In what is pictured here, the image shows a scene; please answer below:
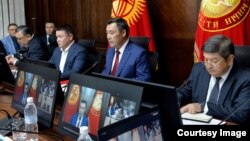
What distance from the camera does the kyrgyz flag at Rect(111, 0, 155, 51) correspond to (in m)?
3.67

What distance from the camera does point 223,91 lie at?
192 cm

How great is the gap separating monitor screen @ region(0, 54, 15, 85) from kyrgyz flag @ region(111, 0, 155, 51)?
5.47 feet

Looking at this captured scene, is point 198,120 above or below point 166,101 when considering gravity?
below

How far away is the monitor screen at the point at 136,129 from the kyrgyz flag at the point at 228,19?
6.37ft

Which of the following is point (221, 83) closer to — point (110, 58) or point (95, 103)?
point (95, 103)

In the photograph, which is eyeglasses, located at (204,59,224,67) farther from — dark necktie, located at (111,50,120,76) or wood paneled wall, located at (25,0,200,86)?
wood paneled wall, located at (25,0,200,86)

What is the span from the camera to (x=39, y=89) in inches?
63.1

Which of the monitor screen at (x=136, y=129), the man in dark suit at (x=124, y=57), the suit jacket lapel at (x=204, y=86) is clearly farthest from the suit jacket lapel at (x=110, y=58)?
the monitor screen at (x=136, y=129)

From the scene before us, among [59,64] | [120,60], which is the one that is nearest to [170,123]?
[120,60]

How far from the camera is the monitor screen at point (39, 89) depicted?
150 cm

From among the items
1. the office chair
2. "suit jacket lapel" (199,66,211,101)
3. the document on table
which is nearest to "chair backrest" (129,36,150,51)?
the office chair

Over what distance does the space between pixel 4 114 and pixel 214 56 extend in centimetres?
131

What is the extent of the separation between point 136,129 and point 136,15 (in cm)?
289

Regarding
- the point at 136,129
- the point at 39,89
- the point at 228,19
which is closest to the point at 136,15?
the point at 228,19
